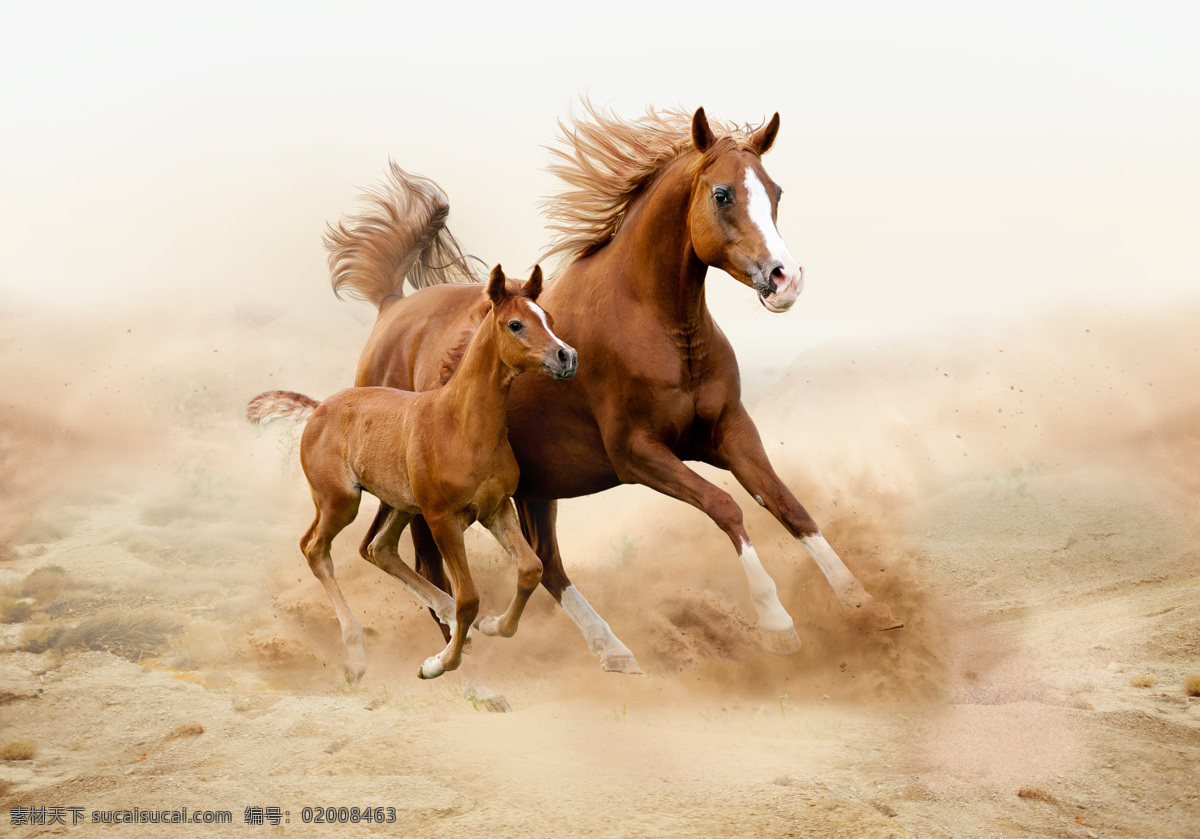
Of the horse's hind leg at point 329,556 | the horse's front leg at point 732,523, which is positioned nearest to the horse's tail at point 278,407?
the horse's hind leg at point 329,556

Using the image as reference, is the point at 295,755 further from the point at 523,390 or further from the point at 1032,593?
the point at 1032,593

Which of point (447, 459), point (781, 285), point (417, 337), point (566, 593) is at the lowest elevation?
point (566, 593)

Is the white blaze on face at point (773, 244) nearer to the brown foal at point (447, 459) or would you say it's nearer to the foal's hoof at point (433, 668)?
the brown foal at point (447, 459)

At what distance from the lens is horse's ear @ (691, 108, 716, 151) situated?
4961mm

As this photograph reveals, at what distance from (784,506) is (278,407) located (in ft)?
11.4

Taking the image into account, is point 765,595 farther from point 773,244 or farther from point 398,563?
point 398,563

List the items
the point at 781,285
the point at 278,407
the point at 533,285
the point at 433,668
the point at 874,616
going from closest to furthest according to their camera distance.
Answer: the point at 781,285 → the point at 533,285 → the point at 874,616 → the point at 433,668 → the point at 278,407

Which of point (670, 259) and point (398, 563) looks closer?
point (670, 259)

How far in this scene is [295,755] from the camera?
17.6 feet

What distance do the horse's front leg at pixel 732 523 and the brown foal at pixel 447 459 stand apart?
769mm

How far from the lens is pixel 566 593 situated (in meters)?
5.95

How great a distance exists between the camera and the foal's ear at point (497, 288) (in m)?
4.80

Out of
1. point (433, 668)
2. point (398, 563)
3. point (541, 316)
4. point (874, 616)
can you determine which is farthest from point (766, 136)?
point (433, 668)

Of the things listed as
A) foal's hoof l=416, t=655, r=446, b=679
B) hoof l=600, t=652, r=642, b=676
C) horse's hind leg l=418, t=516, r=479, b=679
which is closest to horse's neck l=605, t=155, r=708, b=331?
horse's hind leg l=418, t=516, r=479, b=679
